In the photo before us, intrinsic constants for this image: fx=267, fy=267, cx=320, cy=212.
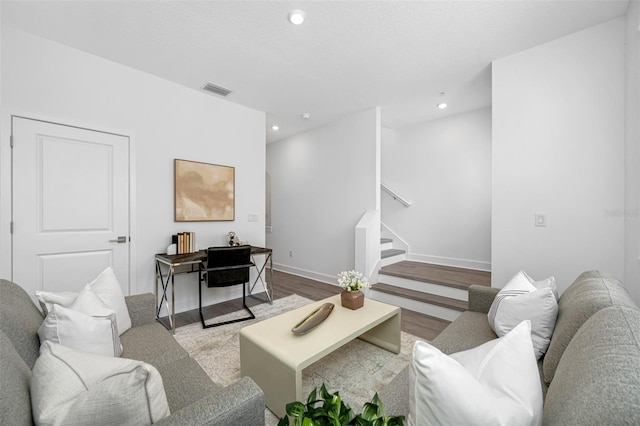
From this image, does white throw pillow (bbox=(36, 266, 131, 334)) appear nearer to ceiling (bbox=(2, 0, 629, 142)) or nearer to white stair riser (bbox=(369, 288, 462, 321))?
ceiling (bbox=(2, 0, 629, 142))

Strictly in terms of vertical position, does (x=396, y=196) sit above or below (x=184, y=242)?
above

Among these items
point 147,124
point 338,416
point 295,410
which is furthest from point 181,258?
point 338,416

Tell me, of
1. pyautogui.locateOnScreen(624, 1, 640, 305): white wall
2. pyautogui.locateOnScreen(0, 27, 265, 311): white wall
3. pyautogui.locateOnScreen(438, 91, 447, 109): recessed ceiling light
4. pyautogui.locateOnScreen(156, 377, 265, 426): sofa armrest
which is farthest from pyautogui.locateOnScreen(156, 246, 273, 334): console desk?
pyautogui.locateOnScreen(624, 1, 640, 305): white wall

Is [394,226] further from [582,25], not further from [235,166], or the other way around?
[582,25]

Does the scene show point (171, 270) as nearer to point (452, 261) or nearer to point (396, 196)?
point (396, 196)

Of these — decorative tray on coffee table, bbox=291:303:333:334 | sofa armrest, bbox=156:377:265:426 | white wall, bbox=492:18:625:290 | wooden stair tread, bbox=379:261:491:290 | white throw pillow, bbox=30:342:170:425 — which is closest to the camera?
white throw pillow, bbox=30:342:170:425

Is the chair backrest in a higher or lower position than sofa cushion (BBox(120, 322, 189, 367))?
higher

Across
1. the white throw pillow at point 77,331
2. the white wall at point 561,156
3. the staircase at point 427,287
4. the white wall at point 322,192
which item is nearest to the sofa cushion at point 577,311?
the white wall at point 561,156

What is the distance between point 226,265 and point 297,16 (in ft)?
8.01

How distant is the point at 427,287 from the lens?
3428mm

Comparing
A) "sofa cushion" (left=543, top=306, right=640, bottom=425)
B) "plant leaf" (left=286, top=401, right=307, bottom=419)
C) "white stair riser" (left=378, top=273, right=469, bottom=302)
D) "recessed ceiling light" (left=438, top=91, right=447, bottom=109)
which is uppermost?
"recessed ceiling light" (left=438, top=91, right=447, bottom=109)

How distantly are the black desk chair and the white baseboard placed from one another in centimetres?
306

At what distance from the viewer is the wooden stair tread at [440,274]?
11.0ft

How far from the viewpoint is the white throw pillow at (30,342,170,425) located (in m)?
0.69
